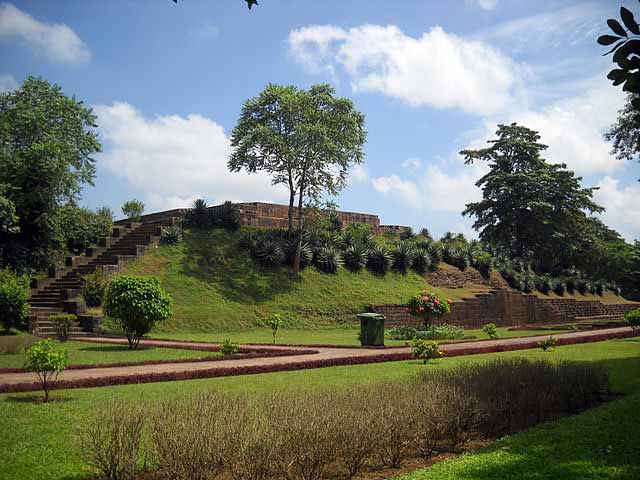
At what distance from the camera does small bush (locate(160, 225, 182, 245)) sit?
26250 mm

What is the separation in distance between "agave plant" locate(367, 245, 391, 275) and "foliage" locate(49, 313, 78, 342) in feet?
52.7

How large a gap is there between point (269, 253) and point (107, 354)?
13859 mm

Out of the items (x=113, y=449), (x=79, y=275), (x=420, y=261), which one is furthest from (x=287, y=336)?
(x=113, y=449)

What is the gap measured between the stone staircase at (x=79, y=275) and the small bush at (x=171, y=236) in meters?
0.24

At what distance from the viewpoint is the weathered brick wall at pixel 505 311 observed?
26.0 metres

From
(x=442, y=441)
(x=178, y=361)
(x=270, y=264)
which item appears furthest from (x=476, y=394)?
(x=270, y=264)

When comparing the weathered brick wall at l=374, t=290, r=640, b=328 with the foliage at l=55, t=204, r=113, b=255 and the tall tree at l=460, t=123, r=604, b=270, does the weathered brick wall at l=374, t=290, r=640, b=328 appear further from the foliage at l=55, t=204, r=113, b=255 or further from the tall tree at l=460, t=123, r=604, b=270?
the foliage at l=55, t=204, r=113, b=255

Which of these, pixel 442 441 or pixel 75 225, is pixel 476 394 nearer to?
pixel 442 441

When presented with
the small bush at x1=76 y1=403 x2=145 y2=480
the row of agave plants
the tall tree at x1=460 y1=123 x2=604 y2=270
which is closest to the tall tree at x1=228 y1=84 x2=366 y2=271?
the row of agave plants

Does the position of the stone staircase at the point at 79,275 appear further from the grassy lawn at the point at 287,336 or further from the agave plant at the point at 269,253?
the agave plant at the point at 269,253

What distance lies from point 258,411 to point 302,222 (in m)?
23.5

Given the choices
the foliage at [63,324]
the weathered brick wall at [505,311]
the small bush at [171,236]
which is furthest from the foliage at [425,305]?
the small bush at [171,236]

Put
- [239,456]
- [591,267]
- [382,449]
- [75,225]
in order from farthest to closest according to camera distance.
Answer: [591,267] < [75,225] < [382,449] < [239,456]

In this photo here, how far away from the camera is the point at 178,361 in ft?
41.4
